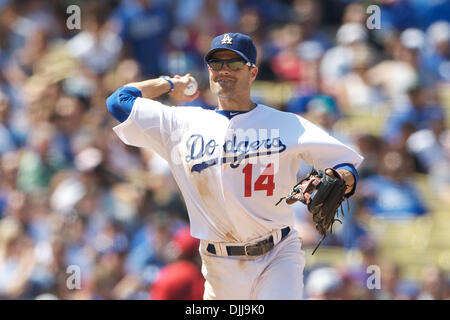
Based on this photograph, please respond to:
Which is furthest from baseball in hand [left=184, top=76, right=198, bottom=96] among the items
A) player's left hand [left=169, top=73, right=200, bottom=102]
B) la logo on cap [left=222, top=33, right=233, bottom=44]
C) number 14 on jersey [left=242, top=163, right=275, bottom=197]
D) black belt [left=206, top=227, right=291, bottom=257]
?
black belt [left=206, top=227, right=291, bottom=257]

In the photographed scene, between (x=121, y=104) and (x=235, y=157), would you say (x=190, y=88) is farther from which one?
(x=235, y=157)

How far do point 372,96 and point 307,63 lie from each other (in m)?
0.73

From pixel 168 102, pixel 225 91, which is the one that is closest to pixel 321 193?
pixel 225 91

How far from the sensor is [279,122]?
4453 mm

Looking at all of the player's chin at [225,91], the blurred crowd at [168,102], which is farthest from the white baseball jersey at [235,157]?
the blurred crowd at [168,102]

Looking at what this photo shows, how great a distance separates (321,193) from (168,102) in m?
4.35

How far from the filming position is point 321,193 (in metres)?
4.07

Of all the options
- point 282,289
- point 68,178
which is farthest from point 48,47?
point 282,289

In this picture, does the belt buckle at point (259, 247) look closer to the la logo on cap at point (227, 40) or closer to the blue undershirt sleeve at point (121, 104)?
the blue undershirt sleeve at point (121, 104)

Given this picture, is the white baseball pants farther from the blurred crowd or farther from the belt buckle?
the blurred crowd

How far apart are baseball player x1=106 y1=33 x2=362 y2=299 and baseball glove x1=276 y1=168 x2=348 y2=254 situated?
0.53 feet

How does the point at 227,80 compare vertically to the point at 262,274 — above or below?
above

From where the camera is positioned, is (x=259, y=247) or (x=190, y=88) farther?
(x=190, y=88)

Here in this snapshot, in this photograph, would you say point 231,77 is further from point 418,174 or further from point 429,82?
point 429,82
